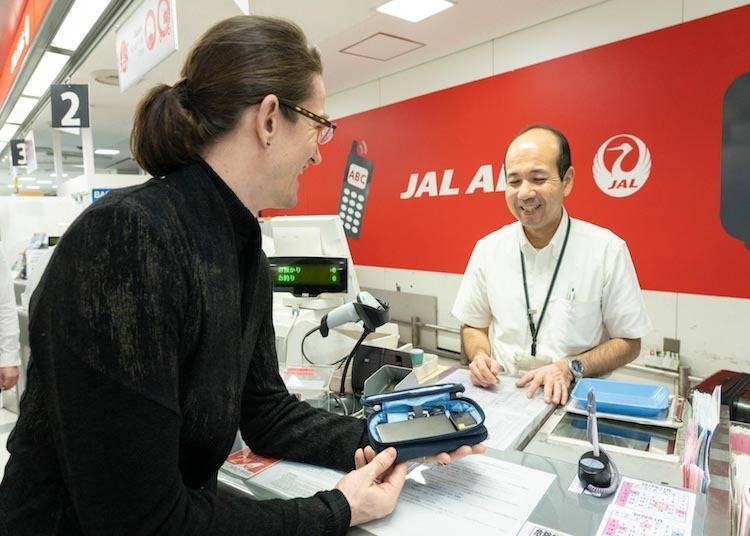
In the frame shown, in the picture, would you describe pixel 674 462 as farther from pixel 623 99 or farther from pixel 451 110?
pixel 451 110

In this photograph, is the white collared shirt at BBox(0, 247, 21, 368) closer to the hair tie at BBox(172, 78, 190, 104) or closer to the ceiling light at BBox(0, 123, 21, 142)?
the hair tie at BBox(172, 78, 190, 104)

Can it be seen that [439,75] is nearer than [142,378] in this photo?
No

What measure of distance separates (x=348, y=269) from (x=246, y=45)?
143 centimetres

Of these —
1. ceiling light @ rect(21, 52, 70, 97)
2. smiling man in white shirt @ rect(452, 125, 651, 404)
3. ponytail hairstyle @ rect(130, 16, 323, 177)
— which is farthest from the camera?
ceiling light @ rect(21, 52, 70, 97)

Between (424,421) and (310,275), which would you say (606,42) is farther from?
(424,421)

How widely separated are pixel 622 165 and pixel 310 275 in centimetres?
233

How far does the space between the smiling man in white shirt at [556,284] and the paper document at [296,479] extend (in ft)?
3.49

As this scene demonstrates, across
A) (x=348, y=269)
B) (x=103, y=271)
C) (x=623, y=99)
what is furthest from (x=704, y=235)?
(x=103, y=271)

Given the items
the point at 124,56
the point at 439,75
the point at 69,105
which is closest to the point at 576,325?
the point at 124,56

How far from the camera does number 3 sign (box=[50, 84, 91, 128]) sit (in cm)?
366

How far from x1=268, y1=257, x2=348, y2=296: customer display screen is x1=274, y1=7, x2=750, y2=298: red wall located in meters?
2.16

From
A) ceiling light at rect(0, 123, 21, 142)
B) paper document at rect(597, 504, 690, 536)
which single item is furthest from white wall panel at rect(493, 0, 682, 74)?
ceiling light at rect(0, 123, 21, 142)

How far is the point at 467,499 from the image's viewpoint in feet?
3.05

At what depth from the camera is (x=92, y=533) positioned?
735mm
